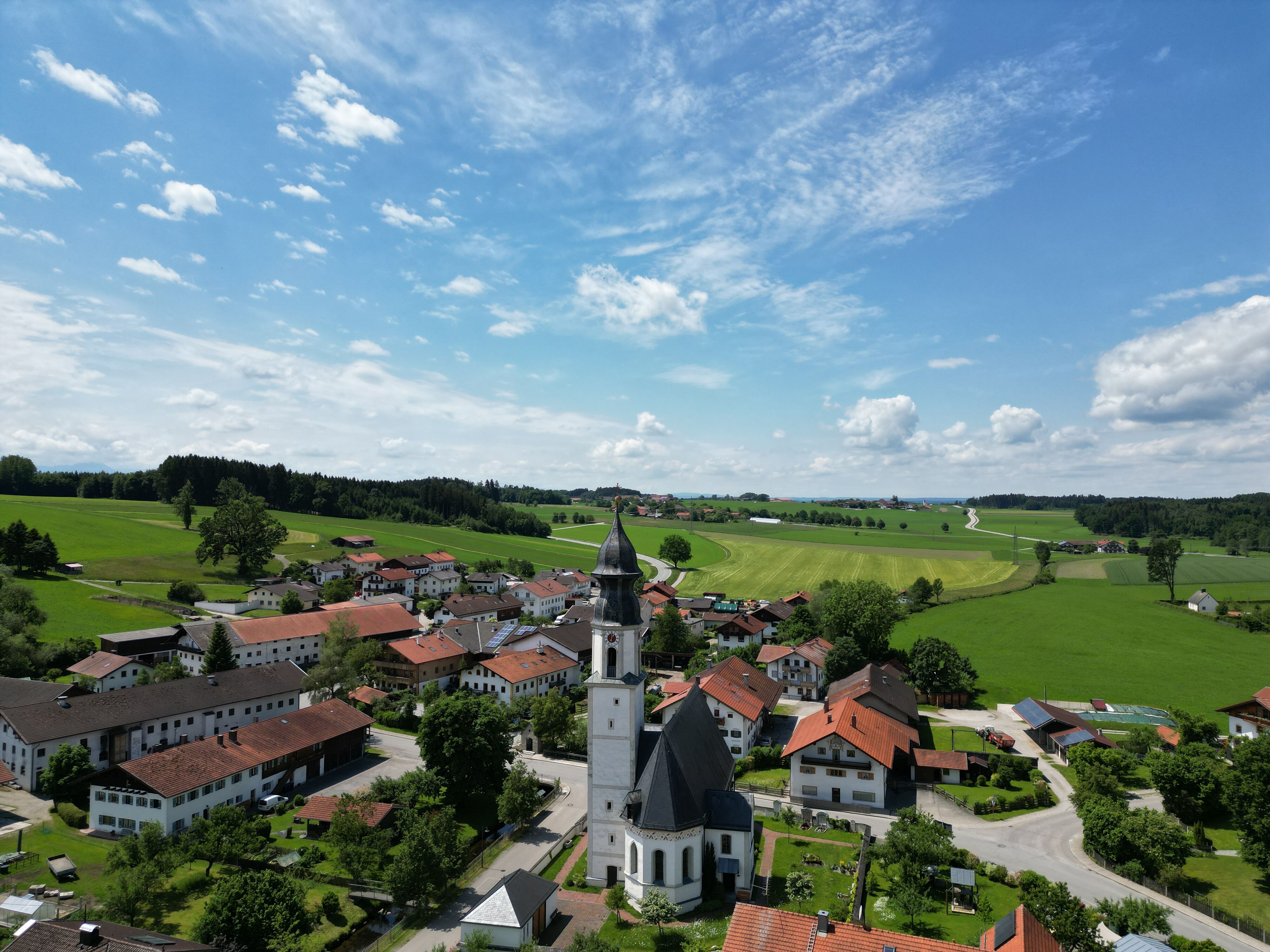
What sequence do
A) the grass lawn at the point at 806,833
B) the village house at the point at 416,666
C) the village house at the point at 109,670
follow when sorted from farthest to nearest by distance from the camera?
the village house at the point at 416,666, the village house at the point at 109,670, the grass lawn at the point at 806,833

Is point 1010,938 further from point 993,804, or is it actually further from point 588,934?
point 993,804

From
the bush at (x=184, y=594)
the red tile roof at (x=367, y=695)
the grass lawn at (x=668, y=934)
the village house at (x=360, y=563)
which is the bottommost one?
the grass lawn at (x=668, y=934)

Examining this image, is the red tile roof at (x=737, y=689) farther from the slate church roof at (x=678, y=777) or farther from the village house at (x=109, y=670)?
the village house at (x=109, y=670)

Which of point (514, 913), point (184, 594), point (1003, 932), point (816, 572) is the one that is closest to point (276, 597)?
point (184, 594)

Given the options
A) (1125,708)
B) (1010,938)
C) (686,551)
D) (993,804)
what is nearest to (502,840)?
(1010,938)

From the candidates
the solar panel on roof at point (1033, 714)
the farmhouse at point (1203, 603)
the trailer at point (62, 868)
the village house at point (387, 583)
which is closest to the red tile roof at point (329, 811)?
the trailer at point (62, 868)

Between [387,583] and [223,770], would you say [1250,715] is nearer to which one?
[223,770]

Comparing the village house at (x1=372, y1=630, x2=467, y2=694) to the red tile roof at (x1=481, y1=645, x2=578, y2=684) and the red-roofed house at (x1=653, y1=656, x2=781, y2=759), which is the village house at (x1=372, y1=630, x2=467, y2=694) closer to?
the red tile roof at (x1=481, y1=645, x2=578, y2=684)
